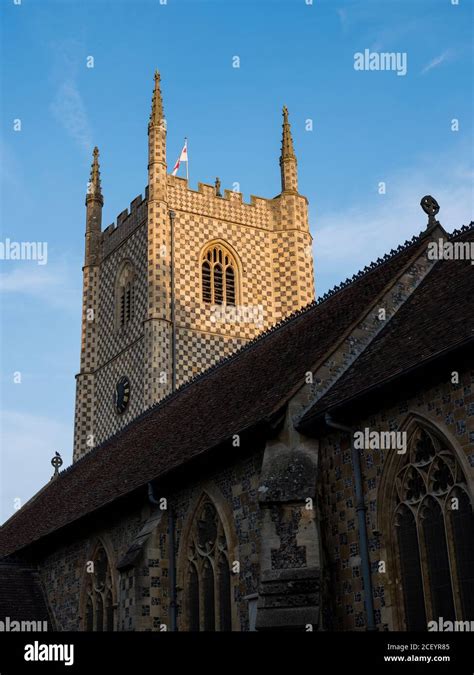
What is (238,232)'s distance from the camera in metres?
38.7

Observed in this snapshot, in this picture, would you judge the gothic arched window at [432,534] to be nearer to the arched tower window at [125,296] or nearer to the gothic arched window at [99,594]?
the gothic arched window at [99,594]

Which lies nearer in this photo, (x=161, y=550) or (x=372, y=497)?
(x=372, y=497)

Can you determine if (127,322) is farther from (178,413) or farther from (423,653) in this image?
(423,653)

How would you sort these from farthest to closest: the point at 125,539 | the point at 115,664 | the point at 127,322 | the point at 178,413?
the point at 127,322
the point at 178,413
the point at 125,539
the point at 115,664

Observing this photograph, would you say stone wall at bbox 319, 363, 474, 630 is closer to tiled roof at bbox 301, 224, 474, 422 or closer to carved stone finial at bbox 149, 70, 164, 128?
tiled roof at bbox 301, 224, 474, 422

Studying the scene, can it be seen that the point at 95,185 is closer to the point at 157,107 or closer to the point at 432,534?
the point at 157,107


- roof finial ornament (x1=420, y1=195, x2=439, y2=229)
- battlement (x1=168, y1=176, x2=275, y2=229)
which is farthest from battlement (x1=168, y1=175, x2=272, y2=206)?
roof finial ornament (x1=420, y1=195, x2=439, y2=229)

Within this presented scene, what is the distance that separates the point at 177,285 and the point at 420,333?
21779 millimetres

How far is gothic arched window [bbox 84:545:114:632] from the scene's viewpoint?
21375 mm

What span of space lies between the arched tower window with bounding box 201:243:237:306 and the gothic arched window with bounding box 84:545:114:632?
16288 millimetres

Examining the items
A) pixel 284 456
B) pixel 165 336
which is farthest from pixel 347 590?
pixel 165 336

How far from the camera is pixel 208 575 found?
17922 mm

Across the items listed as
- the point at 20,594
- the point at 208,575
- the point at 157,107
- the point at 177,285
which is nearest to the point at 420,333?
the point at 208,575

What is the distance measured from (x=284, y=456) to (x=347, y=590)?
2.40 metres
